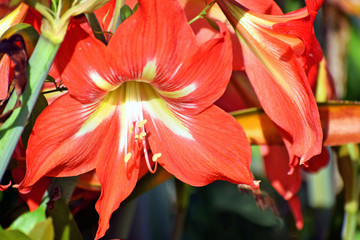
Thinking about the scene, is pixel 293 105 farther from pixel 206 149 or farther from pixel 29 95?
pixel 29 95

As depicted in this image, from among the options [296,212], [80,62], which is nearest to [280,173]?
[296,212]

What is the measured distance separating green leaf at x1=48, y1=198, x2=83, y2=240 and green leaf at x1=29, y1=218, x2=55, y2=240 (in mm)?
58

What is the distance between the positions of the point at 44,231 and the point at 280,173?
10.6 inches

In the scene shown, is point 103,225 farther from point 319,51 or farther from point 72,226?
point 319,51

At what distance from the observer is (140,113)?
0.44 metres

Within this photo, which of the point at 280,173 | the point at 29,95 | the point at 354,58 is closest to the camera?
the point at 29,95

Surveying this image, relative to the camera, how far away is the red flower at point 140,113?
13.1 inches

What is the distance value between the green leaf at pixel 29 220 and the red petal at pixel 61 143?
0.07 m

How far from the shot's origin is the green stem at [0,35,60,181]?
292 mm

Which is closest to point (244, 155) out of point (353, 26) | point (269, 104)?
point (269, 104)

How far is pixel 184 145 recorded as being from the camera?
40 cm

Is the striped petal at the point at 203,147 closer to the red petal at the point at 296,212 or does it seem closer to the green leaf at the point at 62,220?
the green leaf at the point at 62,220

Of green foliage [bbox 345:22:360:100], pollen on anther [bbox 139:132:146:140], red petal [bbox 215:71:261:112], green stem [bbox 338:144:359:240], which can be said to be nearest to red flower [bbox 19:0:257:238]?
pollen on anther [bbox 139:132:146:140]

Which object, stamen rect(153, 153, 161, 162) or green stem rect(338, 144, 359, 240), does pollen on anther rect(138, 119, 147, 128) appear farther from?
green stem rect(338, 144, 359, 240)
